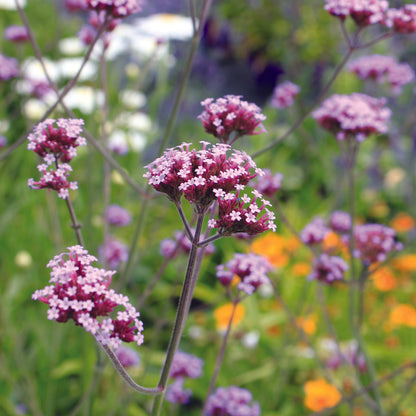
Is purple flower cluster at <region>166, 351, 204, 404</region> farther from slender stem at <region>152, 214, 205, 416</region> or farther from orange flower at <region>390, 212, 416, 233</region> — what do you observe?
orange flower at <region>390, 212, 416, 233</region>

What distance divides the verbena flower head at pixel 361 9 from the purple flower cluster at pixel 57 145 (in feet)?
2.62

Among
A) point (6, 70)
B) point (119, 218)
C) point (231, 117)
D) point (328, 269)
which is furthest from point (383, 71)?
point (6, 70)

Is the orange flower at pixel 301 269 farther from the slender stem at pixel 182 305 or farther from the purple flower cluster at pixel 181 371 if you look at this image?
the slender stem at pixel 182 305

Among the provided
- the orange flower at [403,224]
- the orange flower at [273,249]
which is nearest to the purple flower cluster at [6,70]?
the orange flower at [273,249]

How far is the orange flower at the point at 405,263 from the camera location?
311 cm

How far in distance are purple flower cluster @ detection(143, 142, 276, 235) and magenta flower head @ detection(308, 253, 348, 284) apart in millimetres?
685

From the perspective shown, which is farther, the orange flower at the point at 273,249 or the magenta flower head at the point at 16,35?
the orange flower at the point at 273,249

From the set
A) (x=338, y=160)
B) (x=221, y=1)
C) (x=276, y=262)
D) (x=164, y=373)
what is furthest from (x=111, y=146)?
(x=221, y=1)

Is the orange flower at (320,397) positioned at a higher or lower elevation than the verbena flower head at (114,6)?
lower

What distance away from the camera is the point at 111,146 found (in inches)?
94.3

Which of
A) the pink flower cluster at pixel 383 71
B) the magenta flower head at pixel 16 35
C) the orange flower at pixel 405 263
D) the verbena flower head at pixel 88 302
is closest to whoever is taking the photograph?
the verbena flower head at pixel 88 302

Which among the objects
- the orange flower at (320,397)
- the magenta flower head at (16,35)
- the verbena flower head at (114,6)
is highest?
the magenta flower head at (16,35)

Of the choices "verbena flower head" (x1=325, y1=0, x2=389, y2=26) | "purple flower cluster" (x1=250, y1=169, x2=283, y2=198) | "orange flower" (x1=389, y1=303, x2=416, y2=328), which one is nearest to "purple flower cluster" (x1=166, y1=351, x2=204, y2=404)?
"purple flower cluster" (x1=250, y1=169, x2=283, y2=198)

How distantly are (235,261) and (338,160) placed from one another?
411 cm
